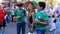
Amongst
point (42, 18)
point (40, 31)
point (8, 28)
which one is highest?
point (42, 18)

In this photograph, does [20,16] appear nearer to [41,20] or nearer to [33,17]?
[33,17]

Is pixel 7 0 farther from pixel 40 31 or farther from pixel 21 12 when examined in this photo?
pixel 40 31

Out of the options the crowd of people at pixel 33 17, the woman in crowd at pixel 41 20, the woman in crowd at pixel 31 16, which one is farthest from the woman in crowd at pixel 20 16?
the woman in crowd at pixel 41 20

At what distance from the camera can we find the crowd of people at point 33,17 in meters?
3.03

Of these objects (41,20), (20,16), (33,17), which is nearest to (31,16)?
(33,17)

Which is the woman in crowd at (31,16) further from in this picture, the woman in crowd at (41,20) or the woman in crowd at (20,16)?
the woman in crowd at (20,16)

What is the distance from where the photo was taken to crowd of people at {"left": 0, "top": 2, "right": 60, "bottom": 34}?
3.03m

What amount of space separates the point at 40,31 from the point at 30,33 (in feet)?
1.10

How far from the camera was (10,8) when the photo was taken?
516 centimetres

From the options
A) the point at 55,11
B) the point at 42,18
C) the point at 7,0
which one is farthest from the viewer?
the point at 7,0

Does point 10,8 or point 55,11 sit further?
point 10,8

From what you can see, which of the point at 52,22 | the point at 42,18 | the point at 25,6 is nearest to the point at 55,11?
the point at 52,22

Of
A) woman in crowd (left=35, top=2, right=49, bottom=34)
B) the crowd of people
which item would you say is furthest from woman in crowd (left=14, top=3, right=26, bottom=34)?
woman in crowd (left=35, top=2, right=49, bottom=34)

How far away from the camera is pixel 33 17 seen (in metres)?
3.38
